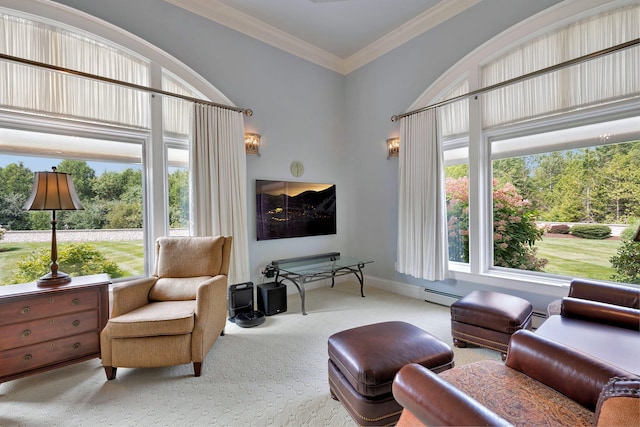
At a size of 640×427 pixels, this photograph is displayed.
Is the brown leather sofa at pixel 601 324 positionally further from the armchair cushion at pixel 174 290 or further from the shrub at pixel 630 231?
the armchair cushion at pixel 174 290

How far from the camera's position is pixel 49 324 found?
2039mm

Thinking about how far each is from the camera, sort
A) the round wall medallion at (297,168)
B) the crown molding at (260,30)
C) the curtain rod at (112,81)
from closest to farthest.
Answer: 1. the curtain rod at (112,81)
2. the crown molding at (260,30)
3. the round wall medallion at (297,168)

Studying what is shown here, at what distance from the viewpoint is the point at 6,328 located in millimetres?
1899

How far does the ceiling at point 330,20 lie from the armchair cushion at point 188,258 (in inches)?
106

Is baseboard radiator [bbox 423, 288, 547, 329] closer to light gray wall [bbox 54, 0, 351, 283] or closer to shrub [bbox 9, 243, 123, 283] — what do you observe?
light gray wall [bbox 54, 0, 351, 283]

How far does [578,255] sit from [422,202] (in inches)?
61.7

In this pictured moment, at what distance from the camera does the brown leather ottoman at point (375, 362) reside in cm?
143

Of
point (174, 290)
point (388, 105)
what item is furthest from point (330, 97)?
point (174, 290)

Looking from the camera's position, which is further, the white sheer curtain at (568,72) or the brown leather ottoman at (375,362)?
the white sheer curtain at (568,72)

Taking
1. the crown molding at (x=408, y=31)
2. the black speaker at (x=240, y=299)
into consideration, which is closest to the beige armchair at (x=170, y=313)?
the black speaker at (x=240, y=299)

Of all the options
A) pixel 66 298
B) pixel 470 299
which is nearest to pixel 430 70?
pixel 470 299

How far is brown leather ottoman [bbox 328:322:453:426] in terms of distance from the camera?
1.43 m

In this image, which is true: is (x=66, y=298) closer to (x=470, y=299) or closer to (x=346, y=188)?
(x=470, y=299)

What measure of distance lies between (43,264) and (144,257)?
0.79 meters
